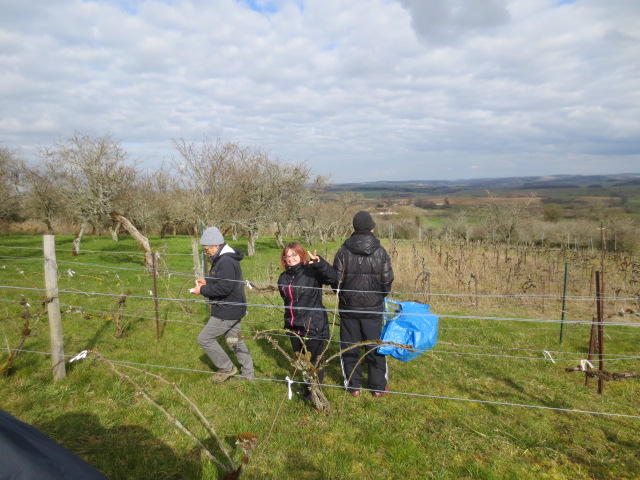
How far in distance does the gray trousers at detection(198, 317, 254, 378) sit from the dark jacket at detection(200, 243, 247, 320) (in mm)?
84

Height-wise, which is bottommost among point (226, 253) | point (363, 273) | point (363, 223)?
point (363, 273)

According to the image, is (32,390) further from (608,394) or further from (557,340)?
(557,340)

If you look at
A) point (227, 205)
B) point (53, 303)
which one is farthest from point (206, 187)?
point (53, 303)

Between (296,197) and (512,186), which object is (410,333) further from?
(512,186)

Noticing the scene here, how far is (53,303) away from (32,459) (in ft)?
9.99

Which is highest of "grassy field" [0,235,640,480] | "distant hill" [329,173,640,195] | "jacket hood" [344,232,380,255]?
"distant hill" [329,173,640,195]

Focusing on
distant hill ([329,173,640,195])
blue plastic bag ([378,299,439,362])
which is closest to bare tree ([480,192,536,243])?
blue plastic bag ([378,299,439,362])

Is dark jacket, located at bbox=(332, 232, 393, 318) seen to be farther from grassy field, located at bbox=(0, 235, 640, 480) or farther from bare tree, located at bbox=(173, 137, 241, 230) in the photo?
bare tree, located at bbox=(173, 137, 241, 230)

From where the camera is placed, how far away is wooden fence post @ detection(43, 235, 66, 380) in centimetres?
379

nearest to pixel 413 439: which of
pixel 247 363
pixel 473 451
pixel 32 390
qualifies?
pixel 473 451

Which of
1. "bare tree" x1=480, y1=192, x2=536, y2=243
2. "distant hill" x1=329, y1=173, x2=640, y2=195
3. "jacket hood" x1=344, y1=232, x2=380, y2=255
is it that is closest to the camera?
"jacket hood" x1=344, y1=232, x2=380, y2=255

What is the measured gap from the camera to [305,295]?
135 inches

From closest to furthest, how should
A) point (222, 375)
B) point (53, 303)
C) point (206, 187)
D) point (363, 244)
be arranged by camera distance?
point (363, 244), point (53, 303), point (222, 375), point (206, 187)

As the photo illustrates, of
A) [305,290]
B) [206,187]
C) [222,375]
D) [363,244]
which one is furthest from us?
[206,187]
